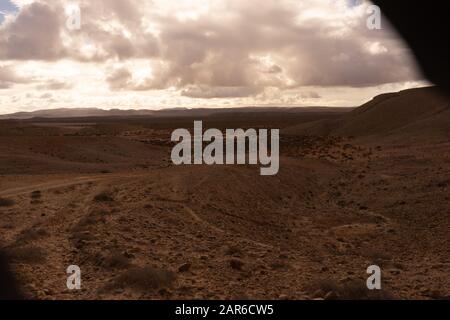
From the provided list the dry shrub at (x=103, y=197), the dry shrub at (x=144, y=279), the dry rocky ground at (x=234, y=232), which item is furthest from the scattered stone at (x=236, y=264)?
the dry shrub at (x=103, y=197)

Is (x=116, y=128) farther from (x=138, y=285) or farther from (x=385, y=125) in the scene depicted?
(x=138, y=285)

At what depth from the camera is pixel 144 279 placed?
19.5 ft

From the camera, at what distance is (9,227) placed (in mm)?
8539

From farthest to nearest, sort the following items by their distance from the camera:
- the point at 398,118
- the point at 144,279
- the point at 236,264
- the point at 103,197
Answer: the point at 398,118 → the point at 103,197 → the point at 236,264 → the point at 144,279

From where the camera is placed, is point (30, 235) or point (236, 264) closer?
point (236, 264)

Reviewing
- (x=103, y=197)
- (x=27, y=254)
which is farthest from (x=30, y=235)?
(x=103, y=197)

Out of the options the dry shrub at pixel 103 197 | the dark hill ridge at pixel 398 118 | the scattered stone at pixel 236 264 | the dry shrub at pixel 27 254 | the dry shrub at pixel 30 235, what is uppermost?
the dark hill ridge at pixel 398 118

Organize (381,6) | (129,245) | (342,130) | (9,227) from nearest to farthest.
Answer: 1. (381,6)
2. (129,245)
3. (9,227)
4. (342,130)

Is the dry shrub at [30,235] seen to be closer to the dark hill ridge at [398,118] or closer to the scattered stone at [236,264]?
the scattered stone at [236,264]

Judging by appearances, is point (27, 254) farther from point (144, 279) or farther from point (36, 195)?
point (36, 195)

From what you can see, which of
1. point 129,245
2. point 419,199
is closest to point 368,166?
point 419,199

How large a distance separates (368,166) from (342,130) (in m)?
22.2

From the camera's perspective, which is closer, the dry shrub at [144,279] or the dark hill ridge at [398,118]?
the dry shrub at [144,279]

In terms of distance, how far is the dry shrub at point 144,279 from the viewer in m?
5.87
